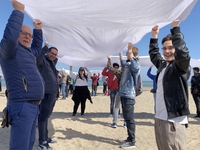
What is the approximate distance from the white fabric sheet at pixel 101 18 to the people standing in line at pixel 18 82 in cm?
47

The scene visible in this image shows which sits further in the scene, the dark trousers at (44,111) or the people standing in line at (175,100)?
the dark trousers at (44,111)

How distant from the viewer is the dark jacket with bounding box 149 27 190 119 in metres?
1.53

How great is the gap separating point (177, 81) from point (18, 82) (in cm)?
163

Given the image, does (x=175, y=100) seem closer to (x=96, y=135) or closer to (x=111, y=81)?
(x=96, y=135)

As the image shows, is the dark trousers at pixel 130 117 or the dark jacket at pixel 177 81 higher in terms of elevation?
the dark jacket at pixel 177 81

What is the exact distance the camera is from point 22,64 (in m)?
1.75

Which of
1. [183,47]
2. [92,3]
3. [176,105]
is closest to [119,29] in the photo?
[92,3]

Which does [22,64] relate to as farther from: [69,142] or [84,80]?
[84,80]

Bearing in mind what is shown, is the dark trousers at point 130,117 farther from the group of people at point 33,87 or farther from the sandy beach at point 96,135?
the group of people at point 33,87

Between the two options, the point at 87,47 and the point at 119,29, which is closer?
the point at 119,29

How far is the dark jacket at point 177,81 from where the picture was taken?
5.01 ft

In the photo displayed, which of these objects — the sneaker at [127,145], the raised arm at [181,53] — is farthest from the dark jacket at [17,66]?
the sneaker at [127,145]

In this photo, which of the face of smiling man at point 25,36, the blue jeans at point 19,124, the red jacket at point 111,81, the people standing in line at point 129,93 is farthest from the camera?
the red jacket at point 111,81

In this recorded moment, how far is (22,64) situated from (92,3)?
1.11 metres
